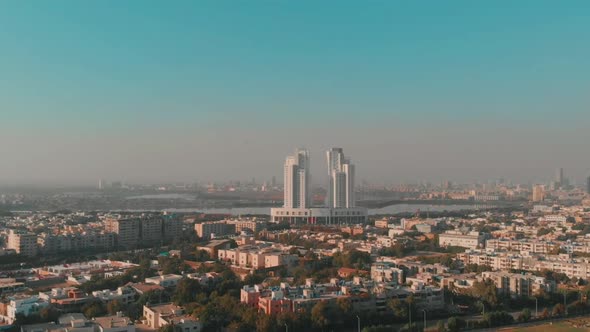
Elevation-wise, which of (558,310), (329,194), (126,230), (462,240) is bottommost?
(558,310)

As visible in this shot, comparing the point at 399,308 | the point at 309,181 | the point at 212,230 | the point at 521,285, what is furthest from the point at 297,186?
the point at 399,308

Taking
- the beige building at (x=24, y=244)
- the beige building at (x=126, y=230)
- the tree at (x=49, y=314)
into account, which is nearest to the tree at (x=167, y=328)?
the tree at (x=49, y=314)

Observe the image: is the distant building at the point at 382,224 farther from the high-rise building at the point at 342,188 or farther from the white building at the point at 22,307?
the white building at the point at 22,307

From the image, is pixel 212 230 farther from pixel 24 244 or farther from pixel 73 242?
pixel 24 244

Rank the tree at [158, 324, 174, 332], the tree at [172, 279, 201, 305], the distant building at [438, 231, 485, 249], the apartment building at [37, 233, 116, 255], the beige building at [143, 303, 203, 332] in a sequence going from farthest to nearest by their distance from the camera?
the distant building at [438, 231, 485, 249] → the apartment building at [37, 233, 116, 255] → the tree at [172, 279, 201, 305] → the beige building at [143, 303, 203, 332] → the tree at [158, 324, 174, 332]

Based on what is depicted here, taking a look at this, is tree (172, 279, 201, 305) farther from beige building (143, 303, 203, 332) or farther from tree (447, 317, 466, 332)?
tree (447, 317, 466, 332)

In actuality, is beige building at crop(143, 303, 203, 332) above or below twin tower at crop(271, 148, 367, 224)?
below

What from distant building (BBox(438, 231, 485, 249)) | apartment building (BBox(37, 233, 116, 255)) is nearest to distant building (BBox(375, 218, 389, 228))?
distant building (BBox(438, 231, 485, 249))

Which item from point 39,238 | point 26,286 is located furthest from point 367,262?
point 39,238

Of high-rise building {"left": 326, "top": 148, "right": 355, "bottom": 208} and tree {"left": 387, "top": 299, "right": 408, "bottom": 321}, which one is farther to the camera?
high-rise building {"left": 326, "top": 148, "right": 355, "bottom": 208}

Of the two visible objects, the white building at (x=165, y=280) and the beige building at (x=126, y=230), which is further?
the beige building at (x=126, y=230)
